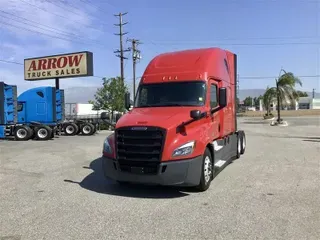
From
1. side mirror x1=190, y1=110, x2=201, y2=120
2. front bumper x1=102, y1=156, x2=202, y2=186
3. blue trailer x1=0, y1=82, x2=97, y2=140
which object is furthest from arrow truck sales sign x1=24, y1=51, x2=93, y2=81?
front bumper x1=102, y1=156, x2=202, y2=186

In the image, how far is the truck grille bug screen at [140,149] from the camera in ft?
23.7

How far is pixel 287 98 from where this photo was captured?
41.3m

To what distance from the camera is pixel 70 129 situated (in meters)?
26.3

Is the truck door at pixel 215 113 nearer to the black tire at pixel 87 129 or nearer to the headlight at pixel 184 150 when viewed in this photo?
the headlight at pixel 184 150

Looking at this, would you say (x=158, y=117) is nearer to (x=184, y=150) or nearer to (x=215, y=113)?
(x=184, y=150)

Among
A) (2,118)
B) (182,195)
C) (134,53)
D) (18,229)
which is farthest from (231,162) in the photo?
(134,53)

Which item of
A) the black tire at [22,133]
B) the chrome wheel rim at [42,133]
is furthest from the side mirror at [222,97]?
the black tire at [22,133]

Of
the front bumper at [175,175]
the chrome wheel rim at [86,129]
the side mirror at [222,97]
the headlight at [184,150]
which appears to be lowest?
the chrome wheel rim at [86,129]

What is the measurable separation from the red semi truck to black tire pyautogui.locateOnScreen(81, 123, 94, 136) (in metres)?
16.5

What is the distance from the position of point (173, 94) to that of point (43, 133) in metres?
15.9

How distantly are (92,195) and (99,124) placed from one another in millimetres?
26049

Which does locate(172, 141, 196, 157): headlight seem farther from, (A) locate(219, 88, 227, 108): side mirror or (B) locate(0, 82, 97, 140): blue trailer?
(B) locate(0, 82, 97, 140): blue trailer

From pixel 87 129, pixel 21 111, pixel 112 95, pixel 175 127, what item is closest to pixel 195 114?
pixel 175 127

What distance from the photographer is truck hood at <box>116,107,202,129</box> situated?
737cm
